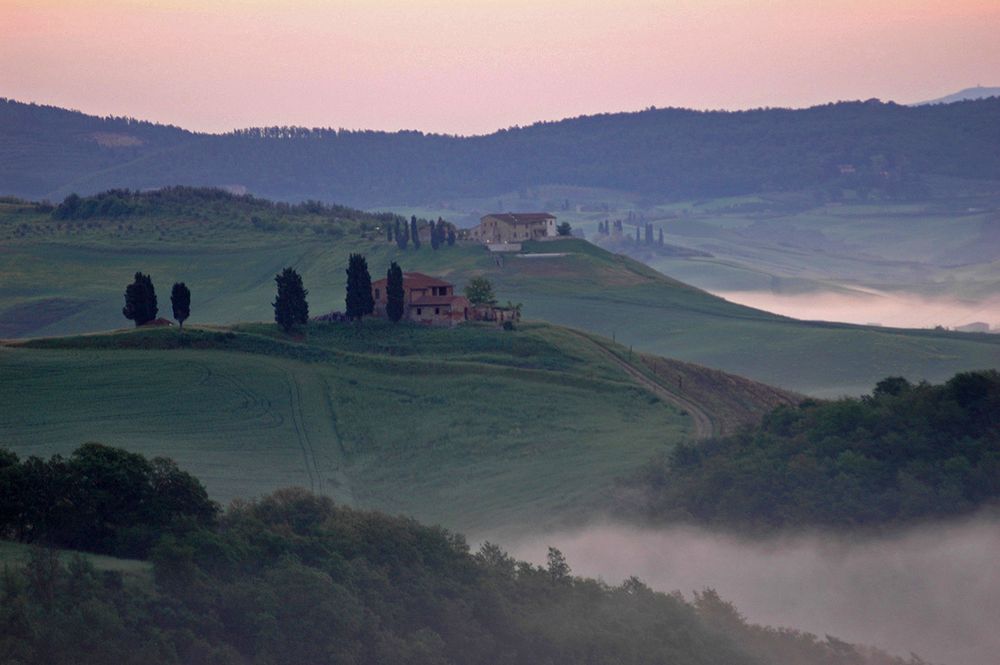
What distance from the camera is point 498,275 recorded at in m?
133

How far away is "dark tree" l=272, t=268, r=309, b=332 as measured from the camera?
85875mm

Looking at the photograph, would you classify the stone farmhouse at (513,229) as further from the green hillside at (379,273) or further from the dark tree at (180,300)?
the dark tree at (180,300)

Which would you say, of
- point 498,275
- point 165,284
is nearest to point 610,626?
point 498,275

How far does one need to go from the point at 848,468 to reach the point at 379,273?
241 feet

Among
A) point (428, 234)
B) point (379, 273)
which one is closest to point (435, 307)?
point (379, 273)

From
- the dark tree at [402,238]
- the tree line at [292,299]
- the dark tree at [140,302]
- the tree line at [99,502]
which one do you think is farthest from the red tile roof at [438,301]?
the tree line at [99,502]

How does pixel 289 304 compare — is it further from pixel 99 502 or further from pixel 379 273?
pixel 379 273

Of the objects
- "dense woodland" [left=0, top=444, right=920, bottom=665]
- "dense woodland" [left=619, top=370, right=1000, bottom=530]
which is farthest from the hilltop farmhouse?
"dense woodland" [left=0, top=444, right=920, bottom=665]

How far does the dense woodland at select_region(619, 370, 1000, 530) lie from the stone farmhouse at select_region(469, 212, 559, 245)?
77.4 meters

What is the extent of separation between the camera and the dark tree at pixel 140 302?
3383 inches

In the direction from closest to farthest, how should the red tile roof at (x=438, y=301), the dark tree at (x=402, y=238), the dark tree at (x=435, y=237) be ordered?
1. the red tile roof at (x=438, y=301)
2. the dark tree at (x=435, y=237)
3. the dark tree at (x=402, y=238)

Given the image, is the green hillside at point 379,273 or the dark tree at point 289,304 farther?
the green hillside at point 379,273

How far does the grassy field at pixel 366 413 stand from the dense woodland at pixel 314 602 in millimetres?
17516

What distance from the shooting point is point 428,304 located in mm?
92250
